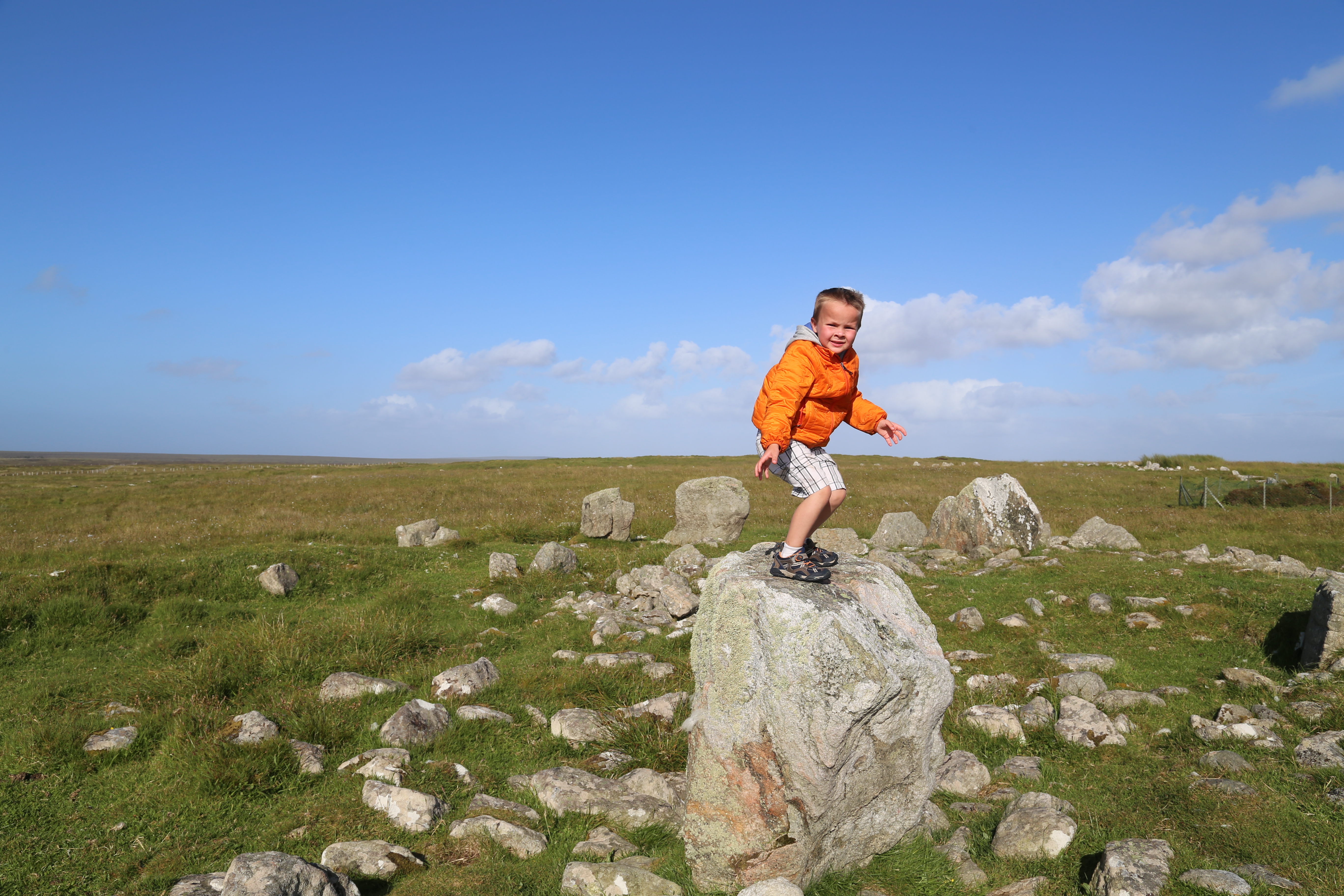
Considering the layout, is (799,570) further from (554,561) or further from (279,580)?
(279,580)

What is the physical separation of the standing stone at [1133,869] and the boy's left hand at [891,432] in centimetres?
403

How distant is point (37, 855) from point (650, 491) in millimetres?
34983

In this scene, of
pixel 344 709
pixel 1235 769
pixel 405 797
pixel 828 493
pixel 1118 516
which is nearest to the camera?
pixel 828 493

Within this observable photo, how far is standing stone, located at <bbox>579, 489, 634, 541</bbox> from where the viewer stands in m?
24.4

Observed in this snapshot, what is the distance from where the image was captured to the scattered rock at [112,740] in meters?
8.91

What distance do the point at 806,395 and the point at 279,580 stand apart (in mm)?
13998

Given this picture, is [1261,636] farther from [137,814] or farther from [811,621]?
[137,814]

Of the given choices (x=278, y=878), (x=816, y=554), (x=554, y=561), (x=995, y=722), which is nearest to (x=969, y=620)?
(x=995, y=722)

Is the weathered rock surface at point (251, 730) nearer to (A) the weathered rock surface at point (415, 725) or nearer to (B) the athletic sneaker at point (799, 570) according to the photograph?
(A) the weathered rock surface at point (415, 725)

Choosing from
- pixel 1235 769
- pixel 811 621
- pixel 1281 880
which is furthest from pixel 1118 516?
pixel 811 621

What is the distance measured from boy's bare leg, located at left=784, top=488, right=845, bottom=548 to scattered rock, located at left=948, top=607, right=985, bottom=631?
9.11m

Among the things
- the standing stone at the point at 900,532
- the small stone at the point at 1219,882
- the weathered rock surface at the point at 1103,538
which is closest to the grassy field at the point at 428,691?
the small stone at the point at 1219,882

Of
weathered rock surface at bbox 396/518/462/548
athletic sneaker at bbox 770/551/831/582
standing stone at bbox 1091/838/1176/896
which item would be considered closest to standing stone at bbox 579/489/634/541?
weathered rock surface at bbox 396/518/462/548

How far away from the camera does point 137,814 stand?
7625 mm
